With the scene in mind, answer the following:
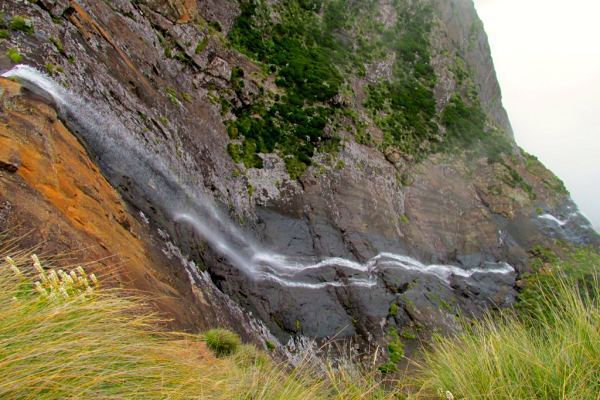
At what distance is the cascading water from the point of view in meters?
11.6

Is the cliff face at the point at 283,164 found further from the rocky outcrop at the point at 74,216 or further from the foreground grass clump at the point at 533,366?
the foreground grass clump at the point at 533,366

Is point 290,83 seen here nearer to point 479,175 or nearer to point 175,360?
point 479,175

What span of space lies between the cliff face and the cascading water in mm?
81

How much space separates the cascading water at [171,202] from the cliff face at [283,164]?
81 mm

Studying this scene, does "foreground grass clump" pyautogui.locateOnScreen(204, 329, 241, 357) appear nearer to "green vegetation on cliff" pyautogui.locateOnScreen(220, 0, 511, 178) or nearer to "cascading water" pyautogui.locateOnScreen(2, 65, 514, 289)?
"cascading water" pyautogui.locateOnScreen(2, 65, 514, 289)

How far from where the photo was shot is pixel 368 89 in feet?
111

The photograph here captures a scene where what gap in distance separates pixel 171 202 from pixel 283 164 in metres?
10.2

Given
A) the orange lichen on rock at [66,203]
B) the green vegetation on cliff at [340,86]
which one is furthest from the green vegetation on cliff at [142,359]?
the green vegetation on cliff at [340,86]

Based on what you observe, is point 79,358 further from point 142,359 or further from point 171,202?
point 171,202

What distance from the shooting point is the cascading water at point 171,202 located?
→ 38.2 feet

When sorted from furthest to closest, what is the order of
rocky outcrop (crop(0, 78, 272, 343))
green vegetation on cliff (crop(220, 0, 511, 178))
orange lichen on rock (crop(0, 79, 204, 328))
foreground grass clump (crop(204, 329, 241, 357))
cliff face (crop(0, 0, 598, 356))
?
1. green vegetation on cliff (crop(220, 0, 511, 178))
2. cliff face (crop(0, 0, 598, 356))
3. foreground grass clump (crop(204, 329, 241, 357))
4. orange lichen on rock (crop(0, 79, 204, 328))
5. rocky outcrop (crop(0, 78, 272, 343))

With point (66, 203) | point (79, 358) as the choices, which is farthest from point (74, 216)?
point (79, 358)

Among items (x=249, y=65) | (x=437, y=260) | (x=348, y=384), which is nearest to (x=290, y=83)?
(x=249, y=65)

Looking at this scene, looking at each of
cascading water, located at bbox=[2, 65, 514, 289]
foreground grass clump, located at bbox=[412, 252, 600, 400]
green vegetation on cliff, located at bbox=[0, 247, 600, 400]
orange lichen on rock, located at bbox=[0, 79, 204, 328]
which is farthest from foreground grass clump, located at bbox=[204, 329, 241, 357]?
cascading water, located at bbox=[2, 65, 514, 289]
